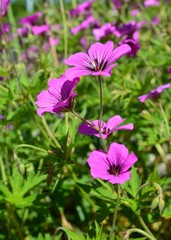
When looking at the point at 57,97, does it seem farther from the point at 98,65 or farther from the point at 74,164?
the point at 74,164

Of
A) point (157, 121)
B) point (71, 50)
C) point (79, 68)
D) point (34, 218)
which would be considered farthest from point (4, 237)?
point (71, 50)

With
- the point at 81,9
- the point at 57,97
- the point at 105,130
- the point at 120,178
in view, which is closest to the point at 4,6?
the point at 57,97

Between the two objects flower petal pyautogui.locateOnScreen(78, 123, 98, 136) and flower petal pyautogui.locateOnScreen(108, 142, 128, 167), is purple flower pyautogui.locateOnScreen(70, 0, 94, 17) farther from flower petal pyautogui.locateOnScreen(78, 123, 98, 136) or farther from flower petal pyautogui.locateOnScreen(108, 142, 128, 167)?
flower petal pyautogui.locateOnScreen(108, 142, 128, 167)

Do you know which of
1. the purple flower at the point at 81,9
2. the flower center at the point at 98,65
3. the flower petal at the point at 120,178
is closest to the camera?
the flower petal at the point at 120,178

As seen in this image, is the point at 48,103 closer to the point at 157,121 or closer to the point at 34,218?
the point at 157,121

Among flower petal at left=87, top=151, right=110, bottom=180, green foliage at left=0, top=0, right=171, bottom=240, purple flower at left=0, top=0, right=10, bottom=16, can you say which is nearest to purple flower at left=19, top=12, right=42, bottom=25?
green foliage at left=0, top=0, right=171, bottom=240

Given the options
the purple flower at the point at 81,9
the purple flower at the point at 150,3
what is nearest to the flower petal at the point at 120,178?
the purple flower at the point at 81,9

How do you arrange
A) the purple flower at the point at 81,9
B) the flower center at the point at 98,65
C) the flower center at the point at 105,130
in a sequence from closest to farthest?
the flower center at the point at 98,65, the flower center at the point at 105,130, the purple flower at the point at 81,9

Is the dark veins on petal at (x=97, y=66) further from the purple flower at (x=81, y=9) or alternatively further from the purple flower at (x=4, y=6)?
the purple flower at (x=81, y=9)
